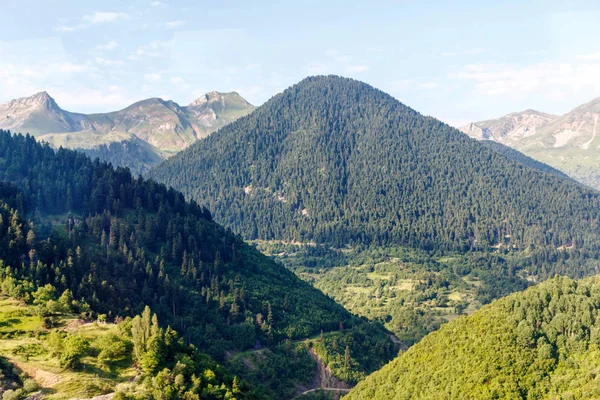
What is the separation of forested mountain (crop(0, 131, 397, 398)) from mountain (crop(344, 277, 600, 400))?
44762 mm

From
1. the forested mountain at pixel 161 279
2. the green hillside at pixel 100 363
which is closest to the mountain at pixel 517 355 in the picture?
the green hillside at pixel 100 363

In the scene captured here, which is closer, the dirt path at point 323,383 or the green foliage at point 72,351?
the green foliage at point 72,351

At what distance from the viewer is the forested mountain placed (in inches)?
5049

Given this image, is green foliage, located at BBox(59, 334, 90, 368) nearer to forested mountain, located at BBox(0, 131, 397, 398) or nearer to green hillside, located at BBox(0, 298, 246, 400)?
green hillside, located at BBox(0, 298, 246, 400)

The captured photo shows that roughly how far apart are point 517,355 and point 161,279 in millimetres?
105882

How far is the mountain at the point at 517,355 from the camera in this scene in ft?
287

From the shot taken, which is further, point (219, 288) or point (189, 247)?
point (189, 247)

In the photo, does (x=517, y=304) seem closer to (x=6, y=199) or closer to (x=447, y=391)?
(x=447, y=391)

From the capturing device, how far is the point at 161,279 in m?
162

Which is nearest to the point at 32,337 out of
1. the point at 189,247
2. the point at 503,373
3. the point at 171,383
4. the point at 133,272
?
the point at 171,383

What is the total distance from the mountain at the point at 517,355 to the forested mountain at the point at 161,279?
44.8 m

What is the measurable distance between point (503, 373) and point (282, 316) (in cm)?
9217

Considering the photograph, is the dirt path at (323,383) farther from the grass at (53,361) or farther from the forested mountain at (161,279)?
the grass at (53,361)

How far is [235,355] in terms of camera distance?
486ft
